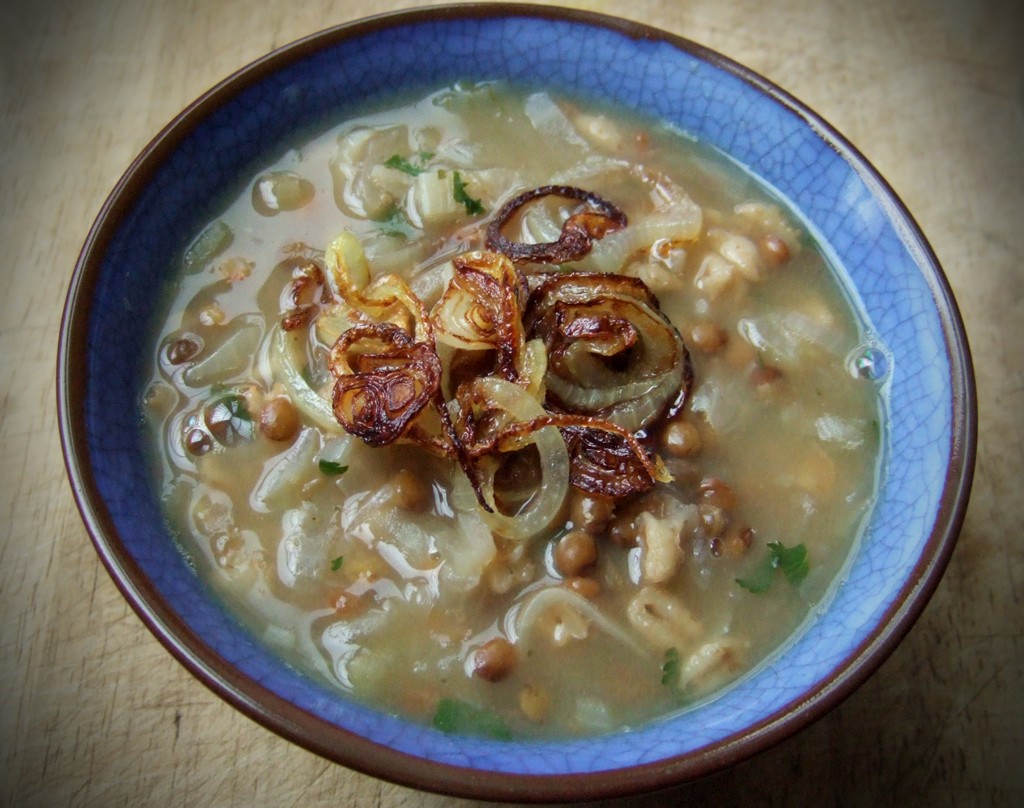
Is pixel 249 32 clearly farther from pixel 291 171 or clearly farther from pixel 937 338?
pixel 937 338

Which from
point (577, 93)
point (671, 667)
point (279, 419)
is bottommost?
point (671, 667)

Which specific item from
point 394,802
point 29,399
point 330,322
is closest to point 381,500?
point 330,322

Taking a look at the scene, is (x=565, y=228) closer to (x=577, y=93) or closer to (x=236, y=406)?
(x=577, y=93)

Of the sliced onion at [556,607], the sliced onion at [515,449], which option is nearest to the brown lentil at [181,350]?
the sliced onion at [515,449]

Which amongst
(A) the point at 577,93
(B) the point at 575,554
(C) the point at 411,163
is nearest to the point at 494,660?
(B) the point at 575,554

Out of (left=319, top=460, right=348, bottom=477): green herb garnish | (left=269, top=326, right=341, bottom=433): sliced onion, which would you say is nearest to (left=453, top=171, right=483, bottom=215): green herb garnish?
(left=269, top=326, right=341, bottom=433): sliced onion

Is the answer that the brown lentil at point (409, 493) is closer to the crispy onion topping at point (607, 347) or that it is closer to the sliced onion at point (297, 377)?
the sliced onion at point (297, 377)

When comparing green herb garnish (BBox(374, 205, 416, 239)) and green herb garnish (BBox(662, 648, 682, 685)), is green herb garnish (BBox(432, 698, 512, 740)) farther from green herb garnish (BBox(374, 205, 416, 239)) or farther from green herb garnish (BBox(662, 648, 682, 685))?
green herb garnish (BBox(374, 205, 416, 239))
